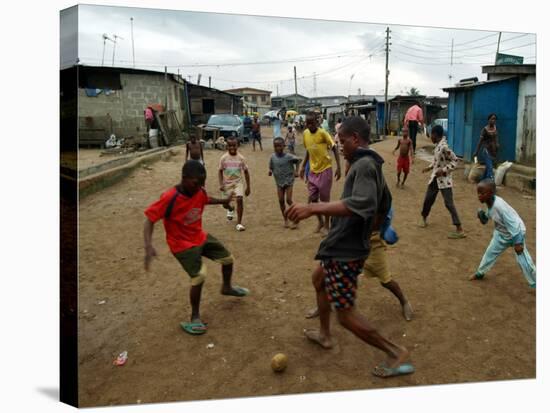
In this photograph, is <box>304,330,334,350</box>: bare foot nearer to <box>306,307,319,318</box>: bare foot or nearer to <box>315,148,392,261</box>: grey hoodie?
<box>306,307,319,318</box>: bare foot

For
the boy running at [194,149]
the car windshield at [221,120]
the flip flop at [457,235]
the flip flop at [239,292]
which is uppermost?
the car windshield at [221,120]

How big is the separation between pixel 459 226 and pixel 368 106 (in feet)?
6.06

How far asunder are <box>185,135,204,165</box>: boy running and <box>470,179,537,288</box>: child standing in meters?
2.85

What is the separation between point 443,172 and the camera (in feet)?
18.2

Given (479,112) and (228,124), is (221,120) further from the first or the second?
(479,112)

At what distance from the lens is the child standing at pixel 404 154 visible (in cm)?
517

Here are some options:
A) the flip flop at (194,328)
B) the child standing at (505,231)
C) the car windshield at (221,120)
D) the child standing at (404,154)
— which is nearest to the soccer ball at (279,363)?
the flip flop at (194,328)

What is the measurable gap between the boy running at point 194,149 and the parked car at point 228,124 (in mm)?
888

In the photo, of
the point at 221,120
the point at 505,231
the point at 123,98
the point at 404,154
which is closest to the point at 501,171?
the point at 404,154

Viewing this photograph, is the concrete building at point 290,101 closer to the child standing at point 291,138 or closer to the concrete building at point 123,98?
the concrete building at point 123,98

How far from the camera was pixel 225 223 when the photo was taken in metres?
6.44

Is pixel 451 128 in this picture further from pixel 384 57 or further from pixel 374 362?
pixel 374 362

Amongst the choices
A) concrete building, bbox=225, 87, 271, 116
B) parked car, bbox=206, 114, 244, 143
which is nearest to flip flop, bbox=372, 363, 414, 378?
concrete building, bbox=225, 87, 271, 116

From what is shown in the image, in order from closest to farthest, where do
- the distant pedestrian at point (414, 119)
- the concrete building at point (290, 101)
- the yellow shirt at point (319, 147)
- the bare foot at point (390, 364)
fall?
the bare foot at point (390, 364)
the distant pedestrian at point (414, 119)
the concrete building at point (290, 101)
the yellow shirt at point (319, 147)
